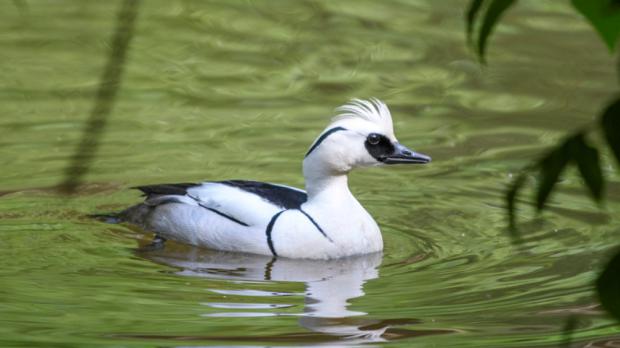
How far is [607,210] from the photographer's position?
8.62 m

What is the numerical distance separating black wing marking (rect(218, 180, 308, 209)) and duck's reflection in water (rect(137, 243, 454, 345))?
1.27 ft

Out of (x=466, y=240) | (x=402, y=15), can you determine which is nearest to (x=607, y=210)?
(x=466, y=240)

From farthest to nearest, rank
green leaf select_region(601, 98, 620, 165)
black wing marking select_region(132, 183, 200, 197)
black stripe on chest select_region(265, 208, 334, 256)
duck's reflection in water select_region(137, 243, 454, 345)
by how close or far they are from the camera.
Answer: black wing marking select_region(132, 183, 200, 197), black stripe on chest select_region(265, 208, 334, 256), duck's reflection in water select_region(137, 243, 454, 345), green leaf select_region(601, 98, 620, 165)

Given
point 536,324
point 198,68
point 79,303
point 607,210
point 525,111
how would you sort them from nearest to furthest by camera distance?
point 536,324, point 79,303, point 607,210, point 525,111, point 198,68

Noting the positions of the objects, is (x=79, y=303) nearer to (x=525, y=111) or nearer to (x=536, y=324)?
(x=536, y=324)

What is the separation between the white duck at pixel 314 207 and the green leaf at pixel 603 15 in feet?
20.4

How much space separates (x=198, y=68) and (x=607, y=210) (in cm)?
478

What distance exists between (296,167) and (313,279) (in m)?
2.28

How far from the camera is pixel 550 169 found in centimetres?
155

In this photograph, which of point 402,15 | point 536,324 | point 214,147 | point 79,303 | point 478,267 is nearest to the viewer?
point 536,324

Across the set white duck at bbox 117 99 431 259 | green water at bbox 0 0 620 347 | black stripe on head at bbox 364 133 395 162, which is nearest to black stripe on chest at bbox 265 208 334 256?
white duck at bbox 117 99 431 259

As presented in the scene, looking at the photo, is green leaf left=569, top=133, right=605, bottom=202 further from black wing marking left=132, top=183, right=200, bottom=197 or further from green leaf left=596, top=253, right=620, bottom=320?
black wing marking left=132, top=183, right=200, bottom=197

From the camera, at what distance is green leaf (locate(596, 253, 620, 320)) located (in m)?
1.52

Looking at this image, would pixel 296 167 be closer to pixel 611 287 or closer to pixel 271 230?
pixel 271 230
